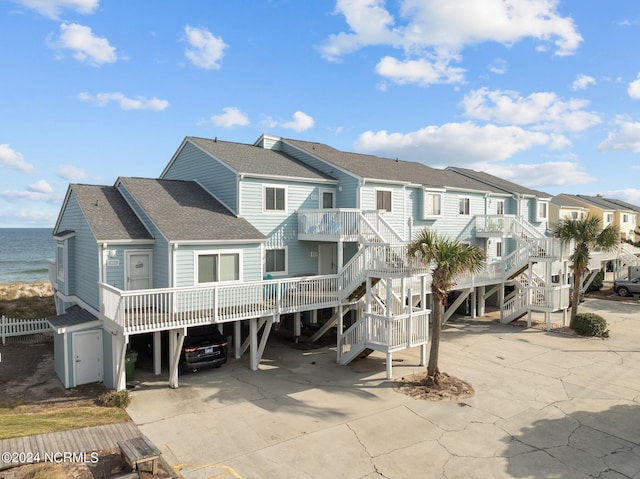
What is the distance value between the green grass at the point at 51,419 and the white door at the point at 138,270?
4.81m

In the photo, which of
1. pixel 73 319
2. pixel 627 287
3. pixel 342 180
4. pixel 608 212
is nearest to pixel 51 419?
pixel 73 319

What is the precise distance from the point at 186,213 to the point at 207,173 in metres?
3.66

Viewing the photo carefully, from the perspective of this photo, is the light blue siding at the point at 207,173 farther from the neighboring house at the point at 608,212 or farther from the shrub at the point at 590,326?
the neighboring house at the point at 608,212

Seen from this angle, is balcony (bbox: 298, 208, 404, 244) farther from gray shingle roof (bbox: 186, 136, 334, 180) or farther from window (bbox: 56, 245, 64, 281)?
window (bbox: 56, 245, 64, 281)

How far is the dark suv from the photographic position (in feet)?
50.2

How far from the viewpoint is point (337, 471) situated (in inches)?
362

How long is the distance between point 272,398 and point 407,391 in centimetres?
432

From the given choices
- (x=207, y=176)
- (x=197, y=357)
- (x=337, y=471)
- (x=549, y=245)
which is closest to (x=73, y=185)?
(x=207, y=176)

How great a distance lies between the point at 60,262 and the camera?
20188 mm

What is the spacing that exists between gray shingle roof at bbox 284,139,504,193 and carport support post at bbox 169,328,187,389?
34.8 ft

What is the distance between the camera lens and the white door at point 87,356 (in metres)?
14.6

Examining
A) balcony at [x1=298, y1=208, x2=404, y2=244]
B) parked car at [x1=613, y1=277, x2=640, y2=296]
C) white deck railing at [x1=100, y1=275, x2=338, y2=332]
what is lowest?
parked car at [x1=613, y1=277, x2=640, y2=296]

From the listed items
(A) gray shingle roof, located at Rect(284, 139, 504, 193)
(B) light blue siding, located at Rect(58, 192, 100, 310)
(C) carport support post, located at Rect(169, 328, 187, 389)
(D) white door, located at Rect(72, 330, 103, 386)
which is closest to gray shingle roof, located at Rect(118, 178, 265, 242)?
(B) light blue siding, located at Rect(58, 192, 100, 310)

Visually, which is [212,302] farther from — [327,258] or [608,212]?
[608,212]
